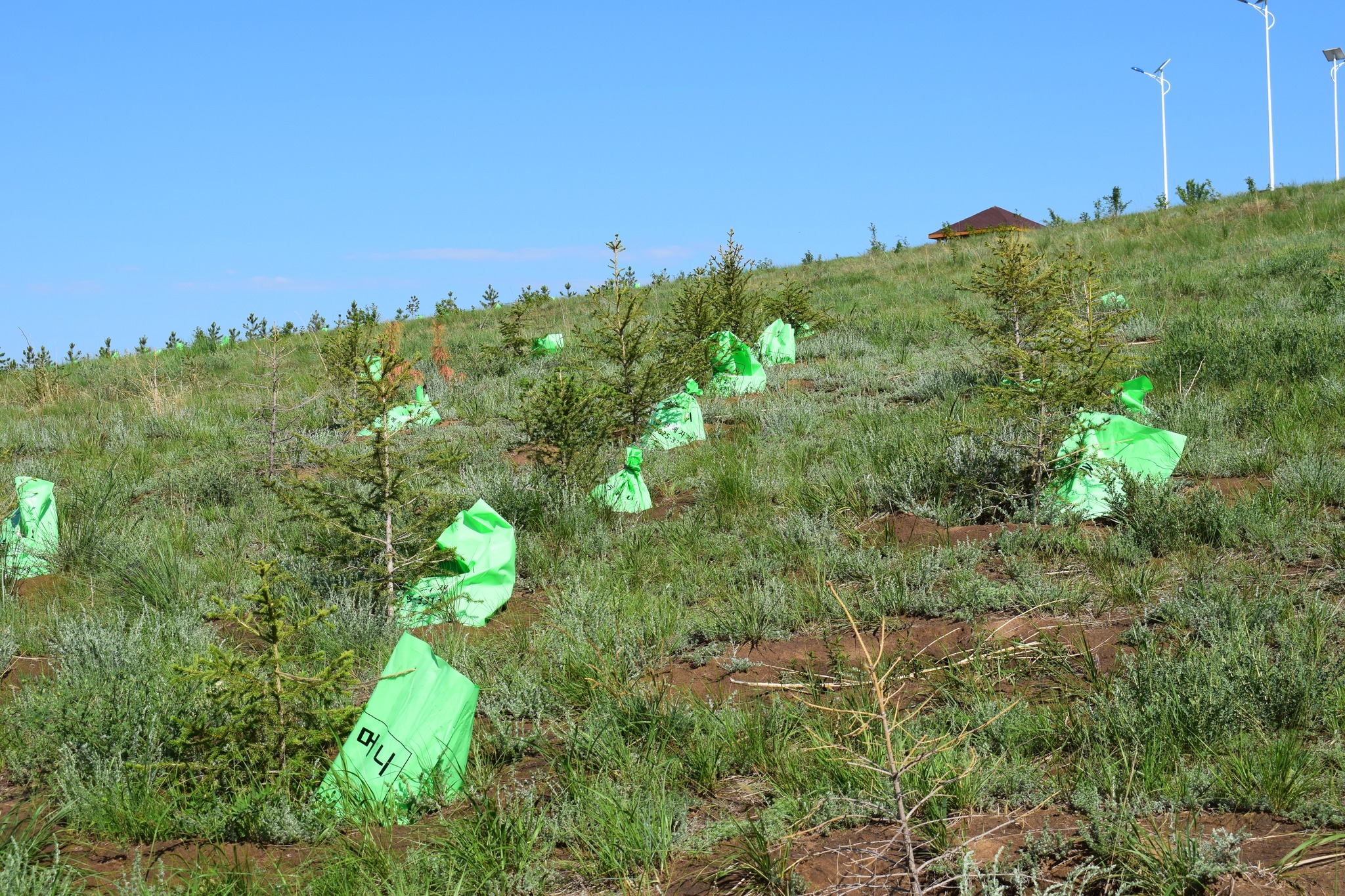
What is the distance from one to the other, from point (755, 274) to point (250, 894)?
15.9 metres

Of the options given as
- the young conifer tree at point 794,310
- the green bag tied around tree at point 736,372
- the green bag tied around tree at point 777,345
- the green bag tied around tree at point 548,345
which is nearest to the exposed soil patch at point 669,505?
the green bag tied around tree at point 736,372

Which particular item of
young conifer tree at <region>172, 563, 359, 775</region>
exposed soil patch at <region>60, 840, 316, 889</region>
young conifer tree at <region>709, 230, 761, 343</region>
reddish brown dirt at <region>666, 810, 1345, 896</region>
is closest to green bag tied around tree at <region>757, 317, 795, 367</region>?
young conifer tree at <region>709, 230, 761, 343</region>

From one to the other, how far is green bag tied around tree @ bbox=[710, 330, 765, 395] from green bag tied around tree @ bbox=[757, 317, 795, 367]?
1.00 meters

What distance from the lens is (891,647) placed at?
338 centimetres

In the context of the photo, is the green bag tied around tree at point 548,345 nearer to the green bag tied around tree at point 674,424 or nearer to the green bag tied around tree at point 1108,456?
the green bag tied around tree at point 674,424

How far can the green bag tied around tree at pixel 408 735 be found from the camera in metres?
2.59

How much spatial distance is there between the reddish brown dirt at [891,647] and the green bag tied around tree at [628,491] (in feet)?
6.23

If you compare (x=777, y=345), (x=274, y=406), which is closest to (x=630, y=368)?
(x=274, y=406)

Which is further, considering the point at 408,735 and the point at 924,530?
the point at 924,530

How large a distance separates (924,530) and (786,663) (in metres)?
1.49

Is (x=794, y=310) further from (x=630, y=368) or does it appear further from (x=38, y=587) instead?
(x=38, y=587)

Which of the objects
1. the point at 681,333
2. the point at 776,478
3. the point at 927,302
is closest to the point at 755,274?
the point at 927,302

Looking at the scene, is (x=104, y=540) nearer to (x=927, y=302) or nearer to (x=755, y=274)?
(x=927, y=302)

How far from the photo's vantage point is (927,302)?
12297 mm
